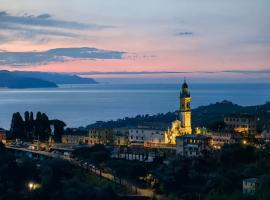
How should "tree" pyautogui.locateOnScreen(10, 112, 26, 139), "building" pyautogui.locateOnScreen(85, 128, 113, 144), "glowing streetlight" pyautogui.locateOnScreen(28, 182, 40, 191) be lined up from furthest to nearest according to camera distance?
"tree" pyautogui.locateOnScreen(10, 112, 26, 139) → "building" pyautogui.locateOnScreen(85, 128, 113, 144) → "glowing streetlight" pyautogui.locateOnScreen(28, 182, 40, 191)

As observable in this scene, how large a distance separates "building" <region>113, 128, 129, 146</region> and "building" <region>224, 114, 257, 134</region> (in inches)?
321

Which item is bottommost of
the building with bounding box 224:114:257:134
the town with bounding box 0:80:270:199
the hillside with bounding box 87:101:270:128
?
the town with bounding box 0:80:270:199

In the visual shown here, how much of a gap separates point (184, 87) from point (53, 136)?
11.4 metres

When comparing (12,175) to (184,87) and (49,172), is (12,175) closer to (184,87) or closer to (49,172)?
(49,172)

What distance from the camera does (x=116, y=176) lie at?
34000 millimetres

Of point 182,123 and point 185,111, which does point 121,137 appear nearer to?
point 182,123

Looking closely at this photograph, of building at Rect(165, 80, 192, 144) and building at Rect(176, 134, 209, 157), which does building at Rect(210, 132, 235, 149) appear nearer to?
building at Rect(176, 134, 209, 157)

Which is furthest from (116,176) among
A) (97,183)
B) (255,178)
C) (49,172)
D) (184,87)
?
(184,87)

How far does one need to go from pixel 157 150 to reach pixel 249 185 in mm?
11730

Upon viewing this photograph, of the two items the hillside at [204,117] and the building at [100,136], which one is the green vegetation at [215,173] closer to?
the building at [100,136]

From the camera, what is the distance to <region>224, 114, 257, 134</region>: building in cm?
3938

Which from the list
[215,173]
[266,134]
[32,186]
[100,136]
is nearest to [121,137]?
[100,136]

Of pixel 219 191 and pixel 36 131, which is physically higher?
pixel 36 131

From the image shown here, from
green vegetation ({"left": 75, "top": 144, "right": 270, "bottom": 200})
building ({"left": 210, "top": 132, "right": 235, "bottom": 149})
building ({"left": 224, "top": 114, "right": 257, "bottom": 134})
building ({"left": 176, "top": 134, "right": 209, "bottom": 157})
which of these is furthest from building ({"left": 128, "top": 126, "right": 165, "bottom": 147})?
green vegetation ({"left": 75, "top": 144, "right": 270, "bottom": 200})
